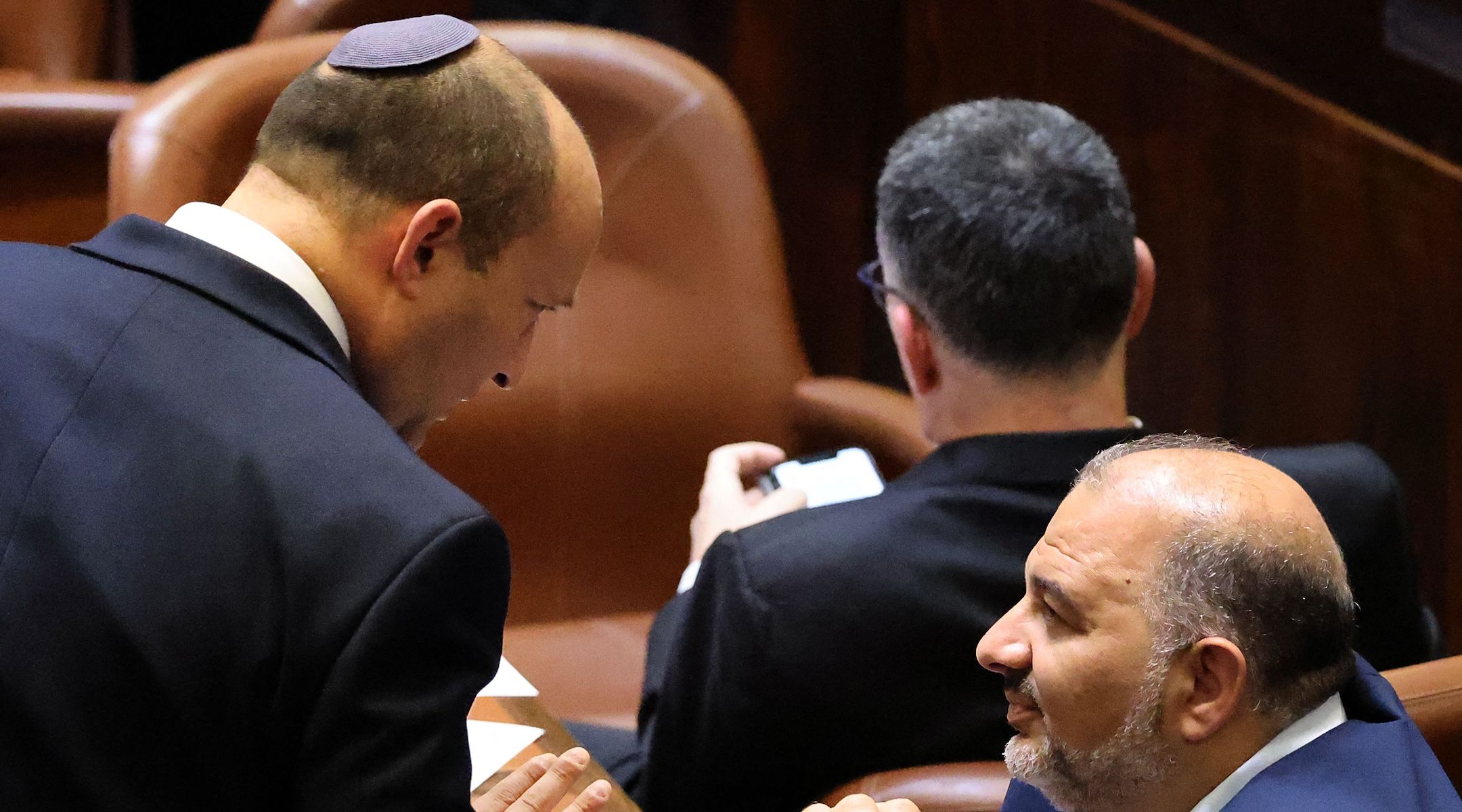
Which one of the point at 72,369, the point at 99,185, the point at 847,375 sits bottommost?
the point at 847,375

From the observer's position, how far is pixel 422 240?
1.02 metres

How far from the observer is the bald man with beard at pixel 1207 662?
90 cm

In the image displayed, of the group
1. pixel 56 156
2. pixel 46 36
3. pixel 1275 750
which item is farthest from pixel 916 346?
pixel 46 36

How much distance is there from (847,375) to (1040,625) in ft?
6.45

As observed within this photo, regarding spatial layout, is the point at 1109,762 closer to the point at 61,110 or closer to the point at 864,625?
the point at 864,625

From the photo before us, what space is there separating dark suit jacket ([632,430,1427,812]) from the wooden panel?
0.94 meters

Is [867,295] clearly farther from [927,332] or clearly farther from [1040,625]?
[1040,625]

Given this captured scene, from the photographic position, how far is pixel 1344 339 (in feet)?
7.01

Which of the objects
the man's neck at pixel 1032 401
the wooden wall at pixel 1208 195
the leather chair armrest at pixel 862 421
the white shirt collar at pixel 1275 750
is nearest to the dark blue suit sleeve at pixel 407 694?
the white shirt collar at pixel 1275 750

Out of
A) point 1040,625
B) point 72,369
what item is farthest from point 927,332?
point 72,369

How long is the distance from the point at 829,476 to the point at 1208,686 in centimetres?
74

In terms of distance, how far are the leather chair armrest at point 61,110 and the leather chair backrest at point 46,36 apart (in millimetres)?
463

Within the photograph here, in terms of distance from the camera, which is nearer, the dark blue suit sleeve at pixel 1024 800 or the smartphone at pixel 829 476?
the dark blue suit sleeve at pixel 1024 800

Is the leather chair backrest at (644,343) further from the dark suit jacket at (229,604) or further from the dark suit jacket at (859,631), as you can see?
the dark suit jacket at (229,604)
